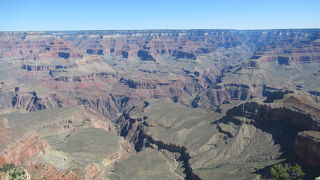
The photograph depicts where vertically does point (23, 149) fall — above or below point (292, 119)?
below

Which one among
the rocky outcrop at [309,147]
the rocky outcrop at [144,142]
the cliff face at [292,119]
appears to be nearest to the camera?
the rocky outcrop at [309,147]

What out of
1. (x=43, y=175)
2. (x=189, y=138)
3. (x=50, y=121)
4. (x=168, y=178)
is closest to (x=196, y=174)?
(x=168, y=178)

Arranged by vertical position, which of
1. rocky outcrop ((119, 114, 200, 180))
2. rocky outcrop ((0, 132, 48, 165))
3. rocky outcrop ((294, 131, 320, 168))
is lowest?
rocky outcrop ((119, 114, 200, 180))

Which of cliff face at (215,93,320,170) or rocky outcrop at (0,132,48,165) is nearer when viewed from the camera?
cliff face at (215,93,320,170)

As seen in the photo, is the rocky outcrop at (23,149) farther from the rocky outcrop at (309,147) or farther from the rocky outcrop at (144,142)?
the rocky outcrop at (309,147)

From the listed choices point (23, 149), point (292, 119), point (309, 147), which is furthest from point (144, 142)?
point (309, 147)

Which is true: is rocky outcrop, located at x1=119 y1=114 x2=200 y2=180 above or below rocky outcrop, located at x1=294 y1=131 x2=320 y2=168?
below

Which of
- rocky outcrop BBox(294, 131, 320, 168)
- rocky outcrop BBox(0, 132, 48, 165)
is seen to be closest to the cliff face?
rocky outcrop BBox(294, 131, 320, 168)

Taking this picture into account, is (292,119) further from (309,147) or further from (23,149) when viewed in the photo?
(23,149)

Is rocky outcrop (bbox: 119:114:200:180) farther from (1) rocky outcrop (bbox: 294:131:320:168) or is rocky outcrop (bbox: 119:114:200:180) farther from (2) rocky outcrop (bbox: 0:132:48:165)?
(2) rocky outcrop (bbox: 0:132:48:165)

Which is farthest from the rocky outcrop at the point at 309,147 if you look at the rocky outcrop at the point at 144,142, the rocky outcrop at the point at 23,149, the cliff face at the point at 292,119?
the rocky outcrop at the point at 23,149
